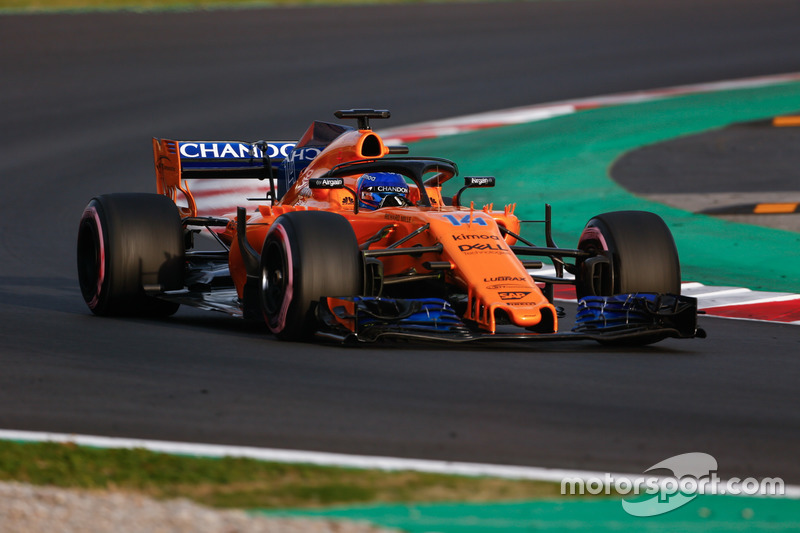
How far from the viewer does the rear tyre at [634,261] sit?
29.7 feet

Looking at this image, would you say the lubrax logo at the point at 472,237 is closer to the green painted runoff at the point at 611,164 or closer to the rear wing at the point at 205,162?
the rear wing at the point at 205,162

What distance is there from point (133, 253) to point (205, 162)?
1.72m

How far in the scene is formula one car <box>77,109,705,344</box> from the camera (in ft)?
27.4

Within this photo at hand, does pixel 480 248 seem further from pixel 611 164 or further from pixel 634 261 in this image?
pixel 611 164

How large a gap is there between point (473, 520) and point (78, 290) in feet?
24.5

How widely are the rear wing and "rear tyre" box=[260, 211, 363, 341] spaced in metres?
2.90

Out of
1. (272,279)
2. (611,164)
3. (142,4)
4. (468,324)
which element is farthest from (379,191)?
(142,4)

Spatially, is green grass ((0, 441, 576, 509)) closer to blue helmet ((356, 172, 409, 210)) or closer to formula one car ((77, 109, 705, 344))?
formula one car ((77, 109, 705, 344))

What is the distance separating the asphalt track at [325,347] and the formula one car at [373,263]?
0.22 m

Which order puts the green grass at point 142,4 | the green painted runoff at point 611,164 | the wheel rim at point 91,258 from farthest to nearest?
the green grass at point 142,4 < the green painted runoff at point 611,164 < the wheel rim at point 91,258

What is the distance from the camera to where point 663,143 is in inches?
740

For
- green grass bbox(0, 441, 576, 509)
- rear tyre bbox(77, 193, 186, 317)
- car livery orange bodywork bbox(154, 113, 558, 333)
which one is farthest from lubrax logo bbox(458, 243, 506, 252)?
green grass bbox(0, 441, 576, 509)

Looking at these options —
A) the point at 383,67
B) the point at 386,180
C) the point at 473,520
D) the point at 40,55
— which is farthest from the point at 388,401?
the point at 40,55

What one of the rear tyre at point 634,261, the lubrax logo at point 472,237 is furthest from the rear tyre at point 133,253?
the rear tyre at point 634,261
